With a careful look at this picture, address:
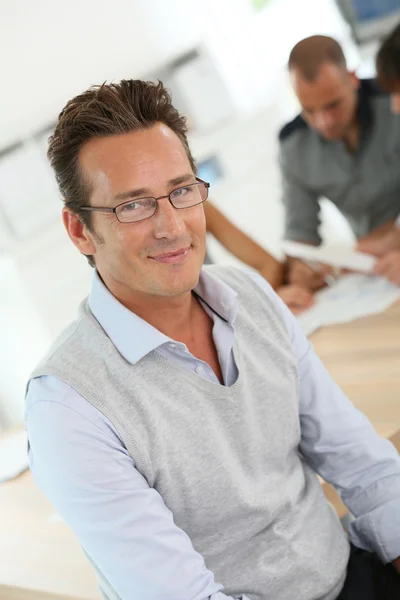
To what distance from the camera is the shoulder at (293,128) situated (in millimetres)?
2455

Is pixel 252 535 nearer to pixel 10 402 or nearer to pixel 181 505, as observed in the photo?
pixel 181 505

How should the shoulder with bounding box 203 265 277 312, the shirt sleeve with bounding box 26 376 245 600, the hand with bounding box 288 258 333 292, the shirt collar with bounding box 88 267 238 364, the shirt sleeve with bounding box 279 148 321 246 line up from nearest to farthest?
the shirt sleeve with bounding box 26 376 245 600
the shirt collar with bounding box 88 267 238 364
the shoulder with bounding box 203 265 277 312
the hand with bounding box 288 258 333 292
the shirt sleeve with bounding box 279 148 321 246

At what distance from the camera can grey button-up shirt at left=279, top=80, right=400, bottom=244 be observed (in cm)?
239

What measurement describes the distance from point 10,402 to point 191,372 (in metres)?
2.12

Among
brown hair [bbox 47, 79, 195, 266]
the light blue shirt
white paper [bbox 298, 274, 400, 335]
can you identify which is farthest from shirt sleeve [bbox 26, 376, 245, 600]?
white paper [bbox 298, 274, 400, 335]

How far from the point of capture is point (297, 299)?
78.5 inches

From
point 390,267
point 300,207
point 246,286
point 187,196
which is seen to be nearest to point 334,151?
point 300,207

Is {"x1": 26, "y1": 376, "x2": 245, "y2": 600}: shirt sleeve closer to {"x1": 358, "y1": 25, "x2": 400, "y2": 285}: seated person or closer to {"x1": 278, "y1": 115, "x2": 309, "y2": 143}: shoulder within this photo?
{"x1": 358, "y1": 25, "x2": 400, "y2": 285}: seated person

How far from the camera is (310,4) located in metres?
3.53

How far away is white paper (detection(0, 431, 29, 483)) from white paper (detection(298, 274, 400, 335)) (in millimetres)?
797

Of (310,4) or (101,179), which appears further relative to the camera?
(310,4)

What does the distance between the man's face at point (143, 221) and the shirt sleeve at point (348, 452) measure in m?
0.25

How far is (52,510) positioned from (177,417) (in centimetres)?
66

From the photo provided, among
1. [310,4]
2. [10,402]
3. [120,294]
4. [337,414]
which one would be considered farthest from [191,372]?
[310,4]
